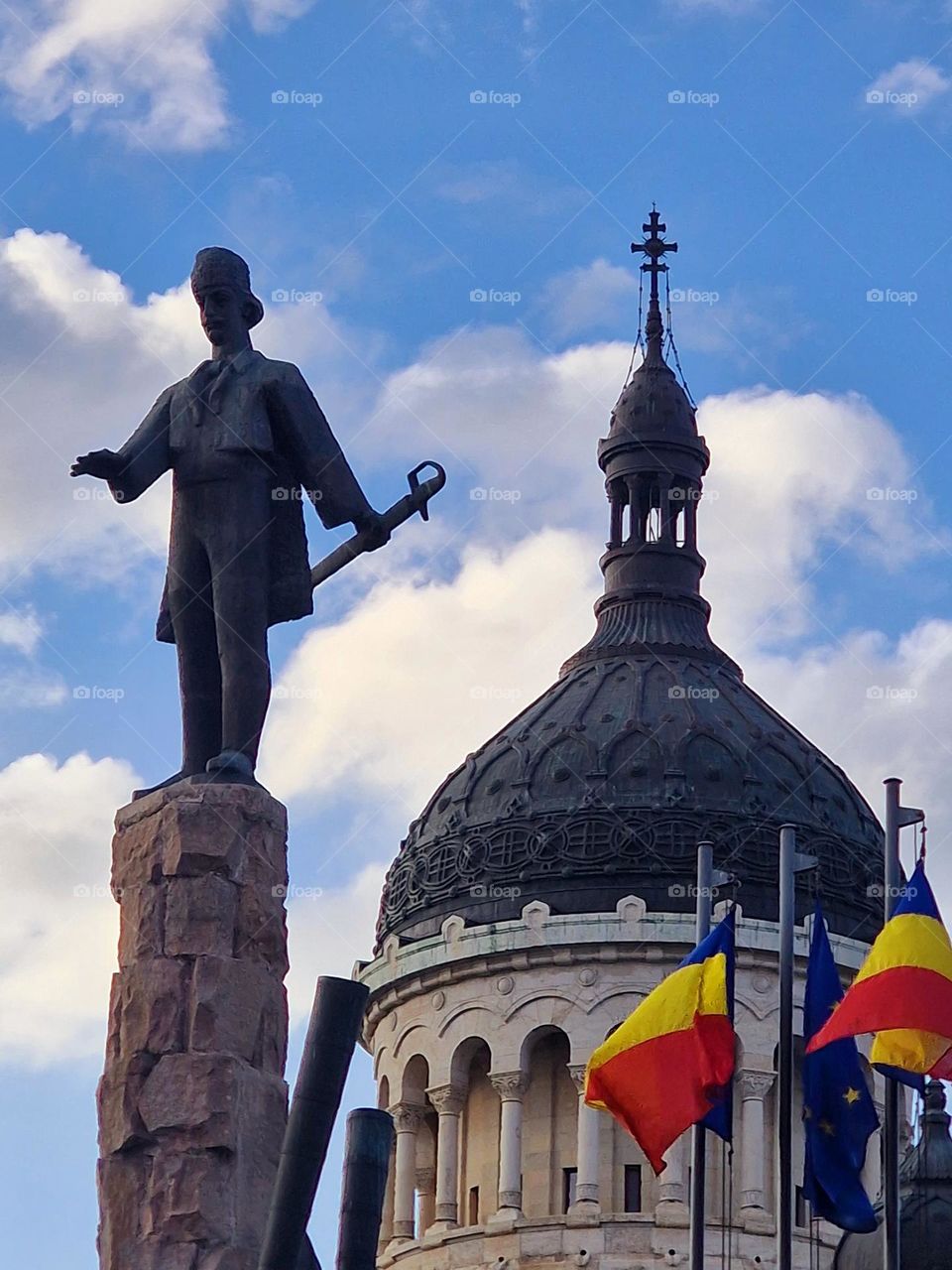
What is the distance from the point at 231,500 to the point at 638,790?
6554 centimetres

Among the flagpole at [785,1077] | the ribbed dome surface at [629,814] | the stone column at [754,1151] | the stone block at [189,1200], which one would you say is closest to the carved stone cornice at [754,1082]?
the stone column at [754,1151]

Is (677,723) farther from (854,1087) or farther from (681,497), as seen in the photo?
(854,1087)

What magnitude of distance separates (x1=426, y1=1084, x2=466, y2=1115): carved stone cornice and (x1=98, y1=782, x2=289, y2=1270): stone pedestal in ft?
219

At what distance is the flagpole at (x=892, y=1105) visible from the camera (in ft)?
126

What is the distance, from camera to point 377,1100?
9044cm

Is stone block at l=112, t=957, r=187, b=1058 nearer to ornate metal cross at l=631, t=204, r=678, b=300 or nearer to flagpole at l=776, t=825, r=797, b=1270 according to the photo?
flagpole at l=776, t=825, r=797, b=1270

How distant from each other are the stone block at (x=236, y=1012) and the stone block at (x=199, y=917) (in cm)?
11

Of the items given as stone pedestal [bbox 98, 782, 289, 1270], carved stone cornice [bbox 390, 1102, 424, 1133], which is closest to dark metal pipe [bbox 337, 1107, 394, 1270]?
stone pedestal [bbox 98, 782, 289, 1270]

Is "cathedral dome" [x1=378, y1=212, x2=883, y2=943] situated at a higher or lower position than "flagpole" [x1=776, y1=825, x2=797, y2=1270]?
higher

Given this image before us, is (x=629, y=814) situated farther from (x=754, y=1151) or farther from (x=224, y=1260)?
(x=224, y=1260)

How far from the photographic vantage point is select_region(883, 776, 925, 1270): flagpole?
38.4m

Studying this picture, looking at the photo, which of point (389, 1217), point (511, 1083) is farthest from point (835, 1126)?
point (389, 1217)

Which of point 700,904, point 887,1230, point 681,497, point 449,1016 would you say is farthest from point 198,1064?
point 681,497

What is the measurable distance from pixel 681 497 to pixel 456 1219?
20.1 metres
